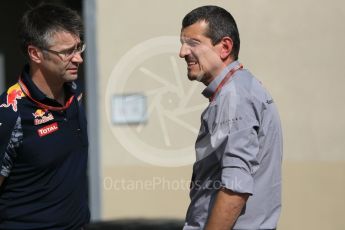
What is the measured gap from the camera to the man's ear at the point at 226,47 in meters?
2.55

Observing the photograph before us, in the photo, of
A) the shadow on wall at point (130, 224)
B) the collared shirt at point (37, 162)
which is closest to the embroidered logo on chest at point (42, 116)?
the collared shirt at point (37, 162)

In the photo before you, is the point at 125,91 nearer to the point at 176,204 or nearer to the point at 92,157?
the point at 92,157

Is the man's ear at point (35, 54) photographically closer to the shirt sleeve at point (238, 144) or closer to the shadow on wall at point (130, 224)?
the shirt sleeve at point (238, 144)

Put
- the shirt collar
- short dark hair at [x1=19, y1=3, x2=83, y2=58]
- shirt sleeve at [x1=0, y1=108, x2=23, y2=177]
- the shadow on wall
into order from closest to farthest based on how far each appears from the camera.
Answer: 1. the shirt collar
2. shirt sleeve at [x1=0, y1=108, x2=23, y2=177]
3. short dark hair at [x1=19, y1=3, x2=83, y2=58]
4. the shadow on wall

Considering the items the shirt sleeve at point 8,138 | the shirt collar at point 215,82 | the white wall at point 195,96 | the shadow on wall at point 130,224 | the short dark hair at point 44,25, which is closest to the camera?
the shirt collar at point 215,82

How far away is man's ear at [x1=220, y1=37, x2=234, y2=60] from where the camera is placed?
2.55 metres

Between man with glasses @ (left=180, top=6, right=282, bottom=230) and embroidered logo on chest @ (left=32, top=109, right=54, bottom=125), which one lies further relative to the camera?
embroidered logo on chest @ (left=32, top=109, right=54, bottom=125)

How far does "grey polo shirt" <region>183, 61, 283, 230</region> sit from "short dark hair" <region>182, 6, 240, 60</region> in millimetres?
109

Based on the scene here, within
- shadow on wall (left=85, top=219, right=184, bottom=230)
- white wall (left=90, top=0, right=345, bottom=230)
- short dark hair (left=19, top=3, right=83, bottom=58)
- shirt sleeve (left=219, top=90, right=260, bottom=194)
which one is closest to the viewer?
shirt sleeve (left=219, top=90, right=260, bottom=194)

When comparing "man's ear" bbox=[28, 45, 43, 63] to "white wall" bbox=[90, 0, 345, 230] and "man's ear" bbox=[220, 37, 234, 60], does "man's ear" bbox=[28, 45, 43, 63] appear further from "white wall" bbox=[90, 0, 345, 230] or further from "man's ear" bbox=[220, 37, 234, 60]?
"white wall" bbox=[90, 0, 345, 230]

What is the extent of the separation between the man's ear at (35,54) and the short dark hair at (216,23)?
0.80 metres

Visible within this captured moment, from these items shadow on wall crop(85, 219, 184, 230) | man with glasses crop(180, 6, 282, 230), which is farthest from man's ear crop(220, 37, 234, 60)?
shadow on wall crop(85, 219, 184, 230)

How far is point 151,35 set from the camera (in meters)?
4.82

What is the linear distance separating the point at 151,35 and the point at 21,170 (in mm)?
2144
